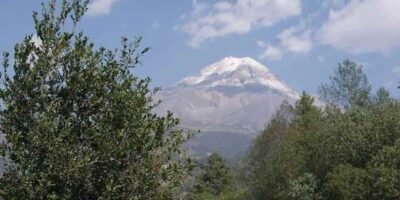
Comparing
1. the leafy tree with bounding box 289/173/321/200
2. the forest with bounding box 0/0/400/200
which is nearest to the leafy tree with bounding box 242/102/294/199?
the leafy tree with bounding box 289/173/321/200

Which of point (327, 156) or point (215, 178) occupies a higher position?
point (215, 178)

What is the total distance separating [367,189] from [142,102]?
4656cm

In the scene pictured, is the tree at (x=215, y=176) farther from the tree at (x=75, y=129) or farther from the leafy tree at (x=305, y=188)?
the tree at (x=75, y=129)

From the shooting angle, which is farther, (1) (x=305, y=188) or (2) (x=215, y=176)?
(2) (x=215, y=176)

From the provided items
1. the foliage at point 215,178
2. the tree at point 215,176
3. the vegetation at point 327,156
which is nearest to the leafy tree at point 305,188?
the vegetation at point 327,156

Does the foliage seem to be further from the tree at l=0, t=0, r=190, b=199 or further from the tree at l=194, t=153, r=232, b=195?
the tree at l=0, t=0, r=190, b=199

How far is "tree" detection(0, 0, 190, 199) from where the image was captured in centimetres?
1505

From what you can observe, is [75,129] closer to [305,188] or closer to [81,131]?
[81,131]

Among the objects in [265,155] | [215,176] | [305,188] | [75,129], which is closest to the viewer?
[75,129]

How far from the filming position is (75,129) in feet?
51.9

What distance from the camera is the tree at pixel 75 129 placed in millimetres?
15055

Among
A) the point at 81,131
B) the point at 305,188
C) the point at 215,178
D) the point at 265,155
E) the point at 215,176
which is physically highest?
the point at 265,155

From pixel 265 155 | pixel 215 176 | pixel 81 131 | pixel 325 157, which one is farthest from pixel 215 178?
pixel 81 131

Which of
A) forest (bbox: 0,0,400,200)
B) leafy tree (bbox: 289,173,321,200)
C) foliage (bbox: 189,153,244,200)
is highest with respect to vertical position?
foliage (bbox: 189,153,244,200)
